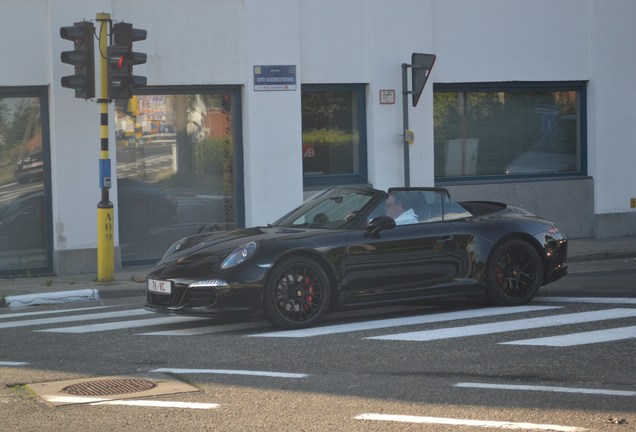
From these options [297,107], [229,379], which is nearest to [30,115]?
[297,107]

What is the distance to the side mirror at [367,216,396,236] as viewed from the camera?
441 inches

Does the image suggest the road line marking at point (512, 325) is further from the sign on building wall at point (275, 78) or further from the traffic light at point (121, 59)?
the sign on building wall at point (275, 78)

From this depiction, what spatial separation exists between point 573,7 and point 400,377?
1326cm

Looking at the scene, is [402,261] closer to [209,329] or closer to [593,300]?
[209,329]

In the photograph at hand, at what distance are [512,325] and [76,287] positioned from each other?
6471mm

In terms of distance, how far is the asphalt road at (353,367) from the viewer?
726cm

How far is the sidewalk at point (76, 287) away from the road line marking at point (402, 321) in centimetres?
427

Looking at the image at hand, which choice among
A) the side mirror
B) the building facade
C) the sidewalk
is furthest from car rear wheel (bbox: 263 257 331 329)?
the building facade

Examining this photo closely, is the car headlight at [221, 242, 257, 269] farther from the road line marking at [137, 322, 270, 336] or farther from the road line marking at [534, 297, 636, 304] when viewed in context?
the road line marking at [534, 297, 636, 304]

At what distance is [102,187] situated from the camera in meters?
15.2

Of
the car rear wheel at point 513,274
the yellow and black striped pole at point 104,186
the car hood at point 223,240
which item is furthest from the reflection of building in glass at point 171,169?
the car rear wheel at point 513,274

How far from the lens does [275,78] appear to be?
58.1ft

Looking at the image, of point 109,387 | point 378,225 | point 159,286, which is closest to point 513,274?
point 378,225

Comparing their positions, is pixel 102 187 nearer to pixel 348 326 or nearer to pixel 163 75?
pixel 163 75
